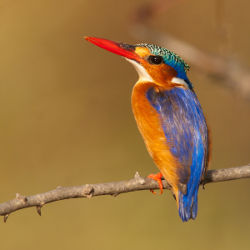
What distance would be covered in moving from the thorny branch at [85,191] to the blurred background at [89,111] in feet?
6.77

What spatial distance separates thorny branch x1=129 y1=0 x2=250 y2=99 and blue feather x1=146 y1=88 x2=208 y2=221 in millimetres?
387

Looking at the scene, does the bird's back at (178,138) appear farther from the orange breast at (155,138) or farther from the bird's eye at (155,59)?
the bird's eye at (155,59)

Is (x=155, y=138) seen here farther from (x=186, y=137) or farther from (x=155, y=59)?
(x=155, y=59)

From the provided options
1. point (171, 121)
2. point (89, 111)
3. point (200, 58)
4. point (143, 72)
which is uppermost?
point (89, 111)

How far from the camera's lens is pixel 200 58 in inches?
134

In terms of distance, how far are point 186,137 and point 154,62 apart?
1.94 feet

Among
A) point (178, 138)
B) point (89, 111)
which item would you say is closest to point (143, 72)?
point (178, 138)

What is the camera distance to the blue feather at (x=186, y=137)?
2713 mm

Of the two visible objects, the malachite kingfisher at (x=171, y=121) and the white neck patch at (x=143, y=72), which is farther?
the white neck patch at (x=143, y=72)

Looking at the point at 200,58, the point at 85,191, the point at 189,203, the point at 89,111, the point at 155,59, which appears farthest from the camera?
the point at 89,111

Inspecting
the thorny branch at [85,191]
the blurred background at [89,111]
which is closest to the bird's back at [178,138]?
the thorny branch at [85,191]

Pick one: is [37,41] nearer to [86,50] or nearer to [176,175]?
[86,50]

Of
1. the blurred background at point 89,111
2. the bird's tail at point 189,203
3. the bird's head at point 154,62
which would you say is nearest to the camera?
the bird's tail at point 189,203

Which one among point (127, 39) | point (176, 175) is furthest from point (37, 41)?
point (176, 175)
